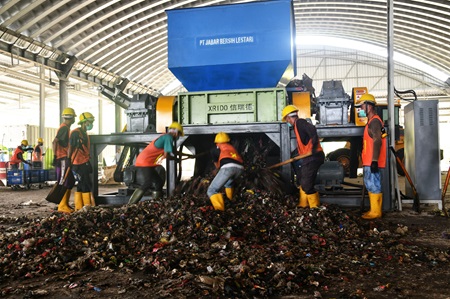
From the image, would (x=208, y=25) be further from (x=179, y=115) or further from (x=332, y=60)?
(x=332, y=60)

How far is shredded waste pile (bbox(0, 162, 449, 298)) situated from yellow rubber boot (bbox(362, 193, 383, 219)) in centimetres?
64

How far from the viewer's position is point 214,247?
4.02m

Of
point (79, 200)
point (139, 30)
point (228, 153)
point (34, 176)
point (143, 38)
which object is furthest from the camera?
point (143, 38)

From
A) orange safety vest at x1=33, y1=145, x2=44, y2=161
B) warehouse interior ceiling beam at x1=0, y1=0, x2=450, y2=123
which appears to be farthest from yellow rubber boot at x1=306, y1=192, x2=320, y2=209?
orange safety vest at x1=33, y1=145, x2=44, y2=161

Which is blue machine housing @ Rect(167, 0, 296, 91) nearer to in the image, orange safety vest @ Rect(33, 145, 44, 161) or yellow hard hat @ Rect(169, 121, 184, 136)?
yellow hard hat @ Rect(169, 121, 184, 136)

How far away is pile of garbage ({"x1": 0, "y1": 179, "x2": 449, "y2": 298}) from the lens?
3.18 m

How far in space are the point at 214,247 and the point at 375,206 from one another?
3.13 m

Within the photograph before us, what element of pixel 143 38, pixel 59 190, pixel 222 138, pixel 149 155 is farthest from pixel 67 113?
pixel 143 38

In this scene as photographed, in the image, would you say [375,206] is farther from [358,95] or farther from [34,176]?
[34,176]

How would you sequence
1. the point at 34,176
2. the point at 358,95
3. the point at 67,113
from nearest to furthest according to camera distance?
the point at 67,113, the point at 358,95, the point at 34,176

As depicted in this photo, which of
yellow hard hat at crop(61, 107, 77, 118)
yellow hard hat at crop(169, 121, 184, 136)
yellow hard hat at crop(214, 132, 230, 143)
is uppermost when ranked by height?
yellow hard hat at crop(61, 107, 77, 118)

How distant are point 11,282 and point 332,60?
79.7ft

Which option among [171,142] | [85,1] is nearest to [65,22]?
[85,1]

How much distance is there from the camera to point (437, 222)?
5.68 m
